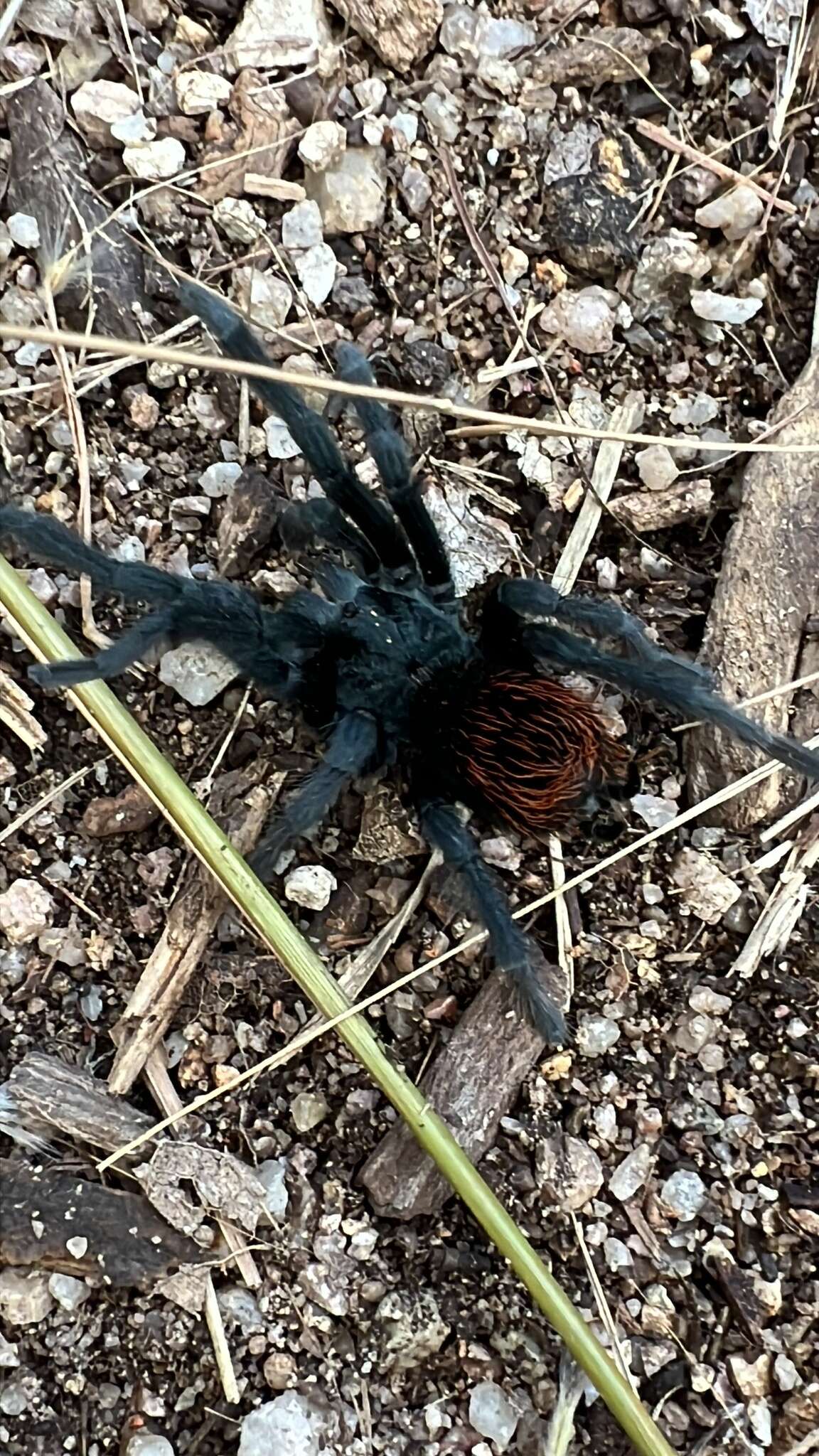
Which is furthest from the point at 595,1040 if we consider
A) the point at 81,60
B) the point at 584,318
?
the point at 81,60

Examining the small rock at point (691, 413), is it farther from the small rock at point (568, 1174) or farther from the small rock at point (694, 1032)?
the small rock at point (568, 1174)

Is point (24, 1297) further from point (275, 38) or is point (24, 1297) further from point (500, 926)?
point (275, 38)

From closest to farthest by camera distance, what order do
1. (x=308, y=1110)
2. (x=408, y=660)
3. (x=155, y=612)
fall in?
(x=155, y=612) → (x=308, y=1110) → (x=408, y=660)

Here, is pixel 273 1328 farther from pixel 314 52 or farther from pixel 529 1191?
pixel 314 52

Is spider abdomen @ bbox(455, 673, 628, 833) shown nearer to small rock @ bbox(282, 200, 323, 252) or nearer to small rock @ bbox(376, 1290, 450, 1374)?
small rock @ bbox(376, 1290, 450, 1374)

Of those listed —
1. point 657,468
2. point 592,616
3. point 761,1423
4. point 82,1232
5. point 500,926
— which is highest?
point 657,468

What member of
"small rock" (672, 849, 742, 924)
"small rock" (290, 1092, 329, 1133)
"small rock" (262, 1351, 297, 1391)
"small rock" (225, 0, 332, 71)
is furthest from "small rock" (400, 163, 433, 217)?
"small rock" (262, 1351, 297, 1391)
